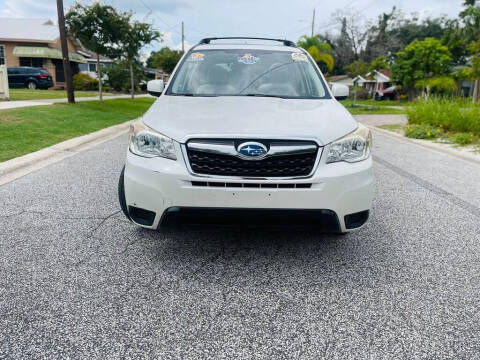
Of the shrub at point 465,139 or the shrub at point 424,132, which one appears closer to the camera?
the shrub at point 465,139

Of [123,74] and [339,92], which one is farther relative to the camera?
[123,74]

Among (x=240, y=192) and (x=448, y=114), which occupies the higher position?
(x=240, y=192)

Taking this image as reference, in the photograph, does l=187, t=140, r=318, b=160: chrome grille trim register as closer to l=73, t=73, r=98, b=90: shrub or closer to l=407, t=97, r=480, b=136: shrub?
l=407, t=97, r=480, b=136: shrub

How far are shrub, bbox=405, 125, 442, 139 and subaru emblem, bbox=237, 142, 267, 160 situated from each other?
1015 cm

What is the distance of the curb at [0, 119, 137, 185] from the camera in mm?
5973

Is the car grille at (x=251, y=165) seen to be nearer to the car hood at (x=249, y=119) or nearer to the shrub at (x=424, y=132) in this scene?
the car hood at (x=249, y=119)

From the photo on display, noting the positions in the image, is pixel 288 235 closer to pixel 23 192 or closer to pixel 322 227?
pixel 322 227

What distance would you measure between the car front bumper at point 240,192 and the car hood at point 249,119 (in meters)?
0.25

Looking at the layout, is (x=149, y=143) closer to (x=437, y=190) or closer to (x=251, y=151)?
(x=251, y=151)

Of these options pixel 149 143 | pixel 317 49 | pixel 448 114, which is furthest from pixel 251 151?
pixel 317 49

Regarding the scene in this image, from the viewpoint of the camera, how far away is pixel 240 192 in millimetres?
2795

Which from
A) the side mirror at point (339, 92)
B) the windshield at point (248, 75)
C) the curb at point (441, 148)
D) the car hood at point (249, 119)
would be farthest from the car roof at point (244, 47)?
the curb at point (441, 148)

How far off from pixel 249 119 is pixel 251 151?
375 millimetres

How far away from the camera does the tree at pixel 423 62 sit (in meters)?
39.1
